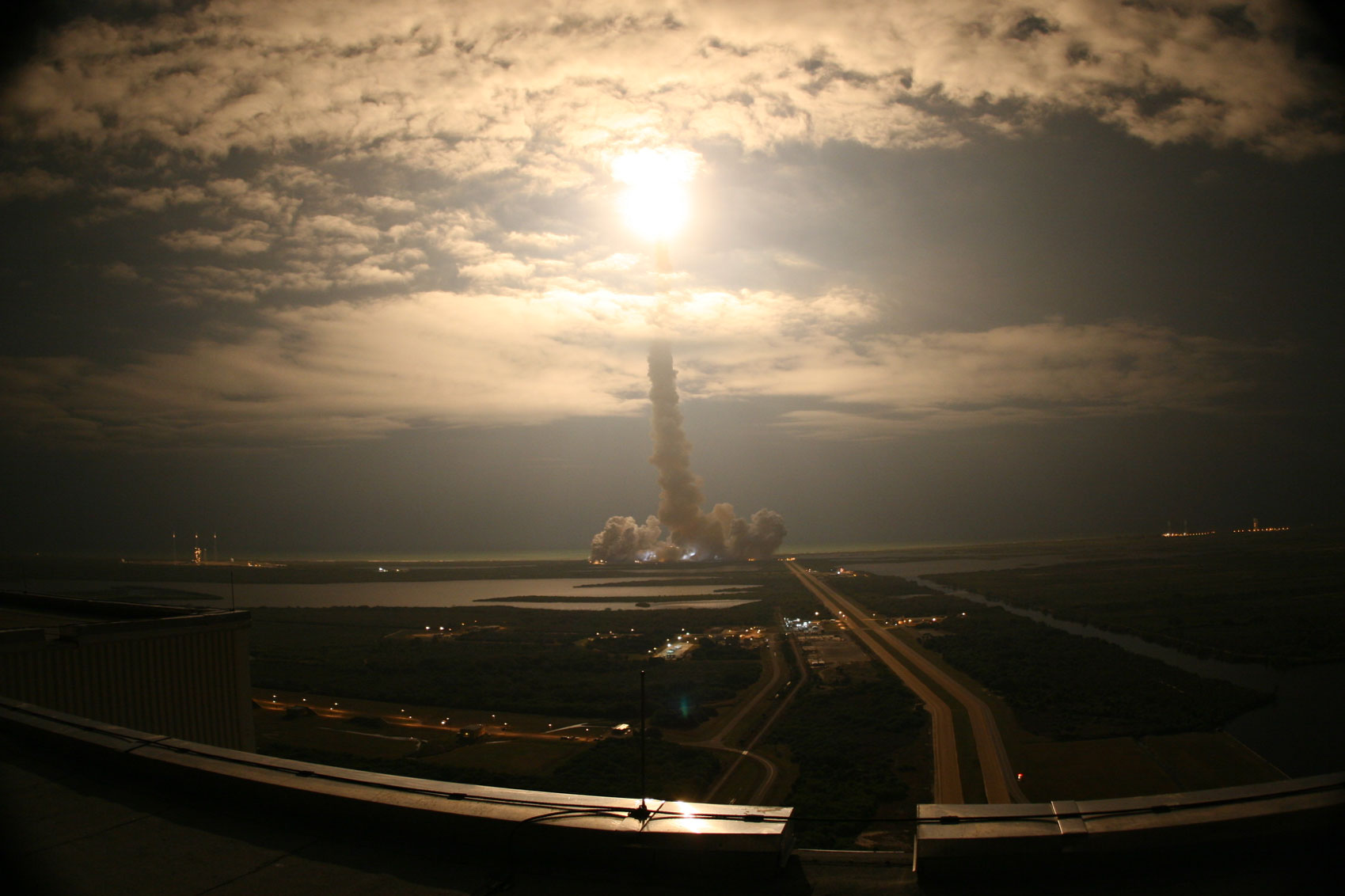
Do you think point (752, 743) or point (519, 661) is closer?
point (752, 743)

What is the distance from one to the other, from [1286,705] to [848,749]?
78.9 ft

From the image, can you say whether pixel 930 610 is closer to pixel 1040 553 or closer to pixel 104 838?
pixel 104 838

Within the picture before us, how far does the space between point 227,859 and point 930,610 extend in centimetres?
7210

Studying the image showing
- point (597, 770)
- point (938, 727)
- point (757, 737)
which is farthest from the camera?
point (938, 727)

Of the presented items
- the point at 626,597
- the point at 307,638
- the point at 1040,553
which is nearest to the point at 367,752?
the point at 307,638

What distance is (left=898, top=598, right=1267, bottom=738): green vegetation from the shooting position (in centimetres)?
3072

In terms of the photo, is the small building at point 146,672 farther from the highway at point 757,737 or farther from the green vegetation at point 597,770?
the highway at point 757,737

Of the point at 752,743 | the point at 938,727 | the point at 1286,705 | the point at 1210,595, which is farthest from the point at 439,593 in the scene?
the point at 1286,705

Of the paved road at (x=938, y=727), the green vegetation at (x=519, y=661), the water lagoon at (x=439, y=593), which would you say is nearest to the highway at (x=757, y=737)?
the green vegetation at (x=519, y=661)

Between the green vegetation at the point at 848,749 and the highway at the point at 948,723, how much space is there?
770 millimetres

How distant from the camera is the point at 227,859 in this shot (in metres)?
5.59

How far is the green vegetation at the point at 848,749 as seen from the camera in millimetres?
21500

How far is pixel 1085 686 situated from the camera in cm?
3691

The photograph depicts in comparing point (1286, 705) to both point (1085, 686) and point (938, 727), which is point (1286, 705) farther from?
point (938, 727)
